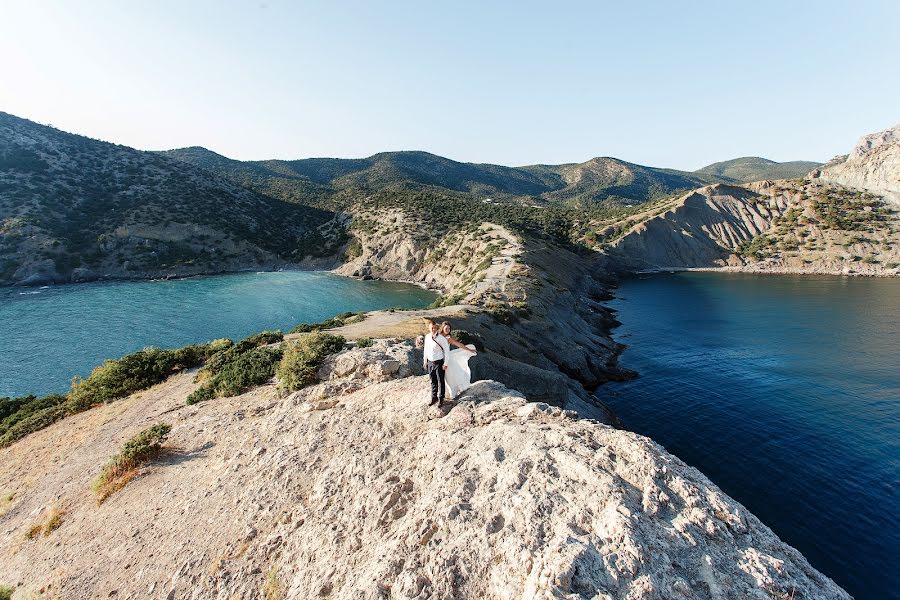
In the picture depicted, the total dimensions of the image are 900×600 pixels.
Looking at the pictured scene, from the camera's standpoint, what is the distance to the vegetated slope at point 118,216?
76.8m

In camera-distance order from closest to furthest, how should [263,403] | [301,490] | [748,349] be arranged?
[301,490]
[263,403]
[748,349]

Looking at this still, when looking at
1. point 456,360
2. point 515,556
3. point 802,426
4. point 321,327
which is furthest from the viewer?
point 321,327

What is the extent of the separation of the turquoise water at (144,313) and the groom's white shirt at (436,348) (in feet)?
126

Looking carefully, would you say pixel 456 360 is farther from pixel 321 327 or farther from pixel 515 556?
pixel 321 327

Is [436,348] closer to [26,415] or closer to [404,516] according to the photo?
[404,516]

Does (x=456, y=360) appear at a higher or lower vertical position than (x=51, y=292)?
higher

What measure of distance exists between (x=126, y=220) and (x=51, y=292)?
26.6 m

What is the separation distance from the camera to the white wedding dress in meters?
11.2

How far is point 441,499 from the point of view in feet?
27.1

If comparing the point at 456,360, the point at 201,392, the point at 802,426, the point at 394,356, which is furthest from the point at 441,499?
the point at 802,426

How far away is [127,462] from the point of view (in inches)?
520

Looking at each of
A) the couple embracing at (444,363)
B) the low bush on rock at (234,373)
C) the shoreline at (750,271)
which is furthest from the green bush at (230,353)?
the shoreline at (750,271)

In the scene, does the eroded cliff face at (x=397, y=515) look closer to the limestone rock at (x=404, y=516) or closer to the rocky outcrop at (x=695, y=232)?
the limestone rock at (x=404, y=516)

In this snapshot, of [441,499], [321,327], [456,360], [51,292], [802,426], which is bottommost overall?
[51,292]
